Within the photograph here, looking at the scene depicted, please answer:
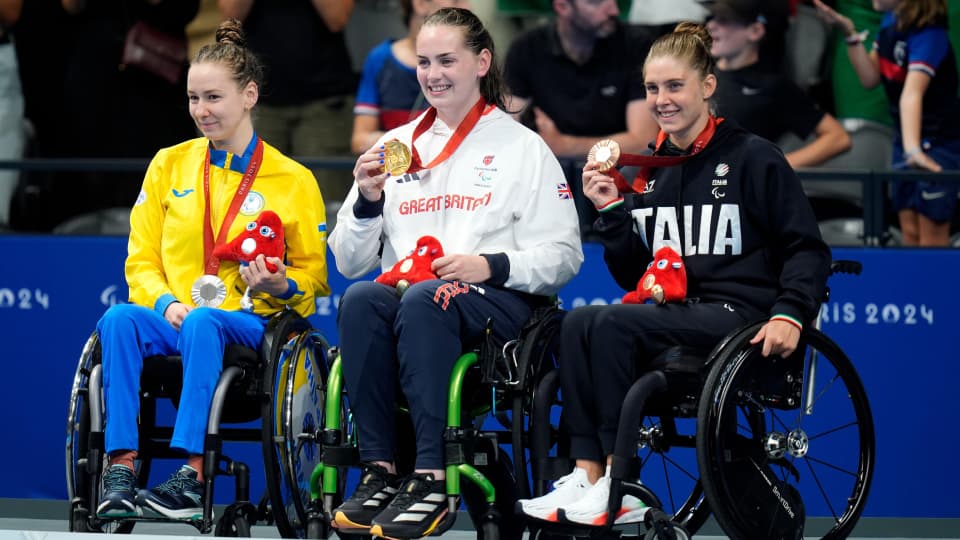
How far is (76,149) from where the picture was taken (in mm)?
6629

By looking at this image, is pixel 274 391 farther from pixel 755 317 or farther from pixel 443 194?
pixel 755 317

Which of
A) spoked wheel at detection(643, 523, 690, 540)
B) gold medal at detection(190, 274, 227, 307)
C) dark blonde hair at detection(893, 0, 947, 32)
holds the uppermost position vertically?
dark blonde hair at detection(893, 0, 947, 32)

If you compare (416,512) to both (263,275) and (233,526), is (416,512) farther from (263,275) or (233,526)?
(263,275)

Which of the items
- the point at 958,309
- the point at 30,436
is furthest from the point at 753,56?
the point at 30,436

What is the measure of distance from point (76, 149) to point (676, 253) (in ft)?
10.7

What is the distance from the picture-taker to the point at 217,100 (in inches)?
187

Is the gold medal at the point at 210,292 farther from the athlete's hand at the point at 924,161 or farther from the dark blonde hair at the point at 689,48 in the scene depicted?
the athlete's hand at the point at 924,161

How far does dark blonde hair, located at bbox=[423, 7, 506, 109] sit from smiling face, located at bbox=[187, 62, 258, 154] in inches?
24.7

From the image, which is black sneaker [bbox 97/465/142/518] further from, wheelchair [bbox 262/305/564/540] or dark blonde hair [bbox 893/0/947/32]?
dark blonde hair [bbox 893/0/947/32]

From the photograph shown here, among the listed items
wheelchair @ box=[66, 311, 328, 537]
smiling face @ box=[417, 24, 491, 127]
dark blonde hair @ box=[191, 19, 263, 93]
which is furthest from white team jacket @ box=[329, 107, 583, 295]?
dark blonde hair @ box=[191, 19, 263, 93]

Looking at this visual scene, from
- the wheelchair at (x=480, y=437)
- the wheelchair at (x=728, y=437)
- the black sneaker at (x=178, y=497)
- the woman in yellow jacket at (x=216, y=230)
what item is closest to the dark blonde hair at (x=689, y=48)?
the wheelchair at (x=728, y=437)

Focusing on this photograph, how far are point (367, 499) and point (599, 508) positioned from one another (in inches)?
22.9

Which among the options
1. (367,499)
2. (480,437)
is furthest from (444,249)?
(367,499)

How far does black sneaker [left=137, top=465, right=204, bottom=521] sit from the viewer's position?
4.12 meters
